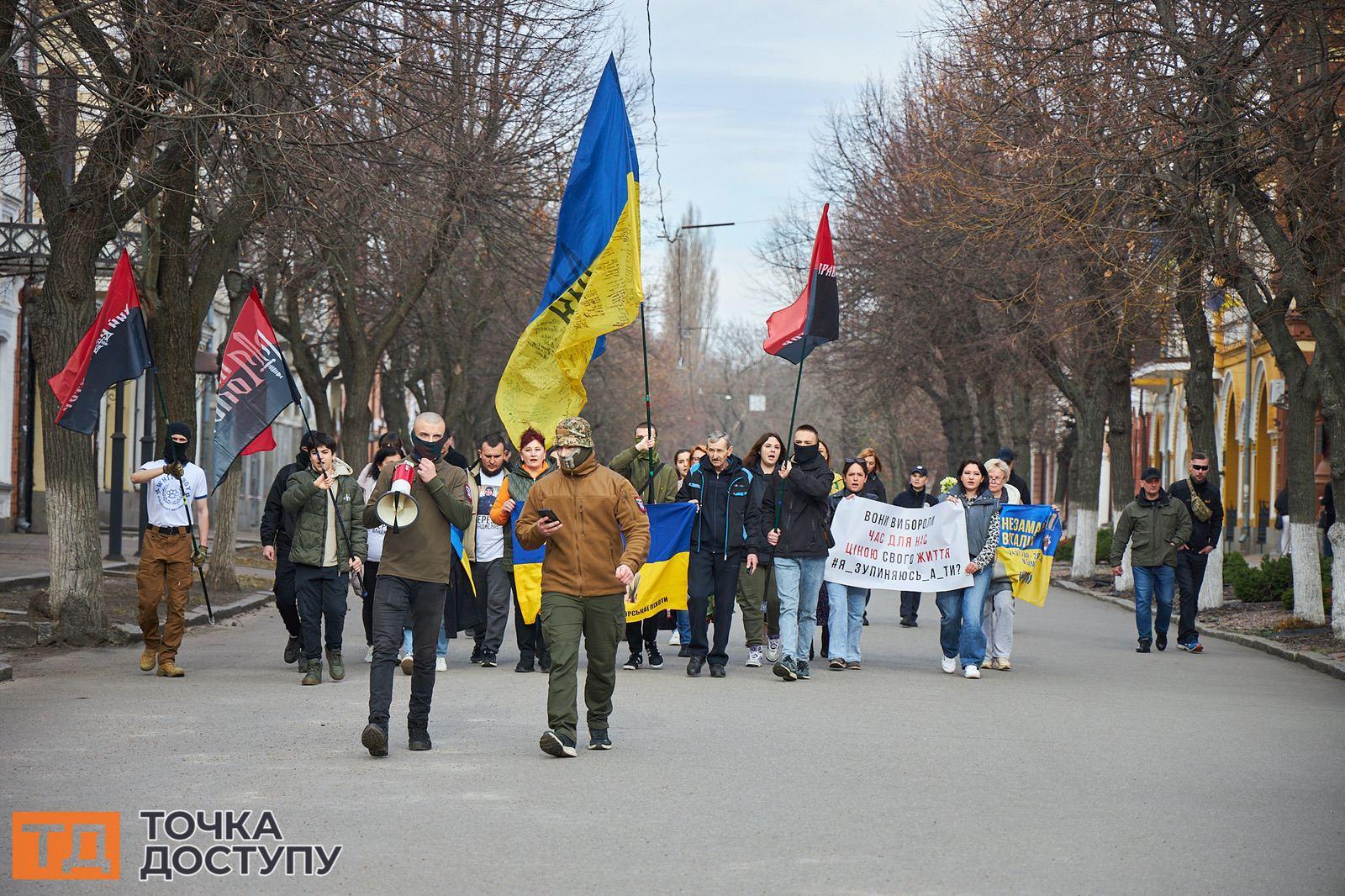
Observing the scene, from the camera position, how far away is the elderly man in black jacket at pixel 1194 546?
17.4m

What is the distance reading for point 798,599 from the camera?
1390 cm

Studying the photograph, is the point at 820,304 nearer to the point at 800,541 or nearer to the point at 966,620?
the point at 800,541

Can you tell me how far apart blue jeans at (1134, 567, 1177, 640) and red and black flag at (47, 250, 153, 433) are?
1008 centimetres

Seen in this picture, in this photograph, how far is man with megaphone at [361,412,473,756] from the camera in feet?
30.8

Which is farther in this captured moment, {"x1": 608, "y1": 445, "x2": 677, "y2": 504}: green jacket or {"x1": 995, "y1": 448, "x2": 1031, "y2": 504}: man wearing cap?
{"x1": 995, "y1": 448, "x2": 1031, "y2": 504}: man wearing cap

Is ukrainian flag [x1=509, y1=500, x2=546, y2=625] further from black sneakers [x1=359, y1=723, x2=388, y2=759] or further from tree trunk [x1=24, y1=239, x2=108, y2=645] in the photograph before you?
black sneakers [x1=359, y1=723, x2=388, y2=759]

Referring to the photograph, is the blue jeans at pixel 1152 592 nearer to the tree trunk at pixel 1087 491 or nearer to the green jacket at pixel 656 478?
the green jacket at pixel 656 478

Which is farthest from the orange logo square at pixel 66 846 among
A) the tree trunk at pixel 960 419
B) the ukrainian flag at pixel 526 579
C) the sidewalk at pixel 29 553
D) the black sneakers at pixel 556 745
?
the tree trunk at pixel 960 419

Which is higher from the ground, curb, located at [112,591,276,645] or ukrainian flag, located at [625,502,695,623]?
ukrainian flag, located at [625,502,695,623]

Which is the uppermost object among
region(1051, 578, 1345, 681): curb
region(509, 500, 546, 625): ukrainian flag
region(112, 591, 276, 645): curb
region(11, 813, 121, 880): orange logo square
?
region(509, 500, 546, 625): ukrainian flag

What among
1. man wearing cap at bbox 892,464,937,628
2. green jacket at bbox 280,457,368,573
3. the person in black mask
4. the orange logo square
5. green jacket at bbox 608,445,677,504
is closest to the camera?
the orange logo square

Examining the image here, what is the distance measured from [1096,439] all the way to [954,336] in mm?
4925

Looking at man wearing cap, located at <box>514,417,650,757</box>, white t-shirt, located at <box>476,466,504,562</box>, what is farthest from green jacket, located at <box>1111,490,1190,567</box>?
man wearing cap, located at <box>514,417,650,757</box>

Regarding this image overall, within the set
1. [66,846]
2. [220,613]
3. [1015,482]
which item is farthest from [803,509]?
[220,613]
